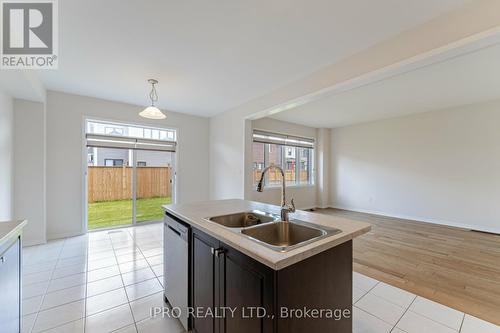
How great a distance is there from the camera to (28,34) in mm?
2092

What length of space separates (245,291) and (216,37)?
7.61 ft

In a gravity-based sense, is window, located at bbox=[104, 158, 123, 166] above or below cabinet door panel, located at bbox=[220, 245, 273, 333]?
above

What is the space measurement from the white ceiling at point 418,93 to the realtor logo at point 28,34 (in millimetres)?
3880

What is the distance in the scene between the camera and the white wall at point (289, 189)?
17.4ft

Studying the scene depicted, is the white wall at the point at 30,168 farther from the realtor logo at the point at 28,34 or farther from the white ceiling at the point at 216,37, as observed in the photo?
the realtor logo at the point at 28,34

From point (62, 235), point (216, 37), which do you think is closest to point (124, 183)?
point (62, 235)

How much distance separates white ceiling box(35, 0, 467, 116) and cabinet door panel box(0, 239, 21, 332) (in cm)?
195

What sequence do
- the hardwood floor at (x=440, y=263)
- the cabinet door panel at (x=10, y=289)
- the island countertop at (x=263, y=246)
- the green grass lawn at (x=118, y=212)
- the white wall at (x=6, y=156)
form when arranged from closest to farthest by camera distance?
1. the island countertop at (x=263, y=246)
2. the cabinet door panel at (x=10, y=289)
3. the hardwood floor at (x=440, y=263)
4. the white wall at (x=6, y=156)
5. the green grass lawn at (x=118, y=212)

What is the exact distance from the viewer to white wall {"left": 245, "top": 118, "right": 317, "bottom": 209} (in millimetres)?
5316

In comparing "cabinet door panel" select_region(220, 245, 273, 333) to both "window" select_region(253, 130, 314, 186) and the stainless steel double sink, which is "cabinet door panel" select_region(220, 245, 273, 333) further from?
"window" select_region(253, 130, 314, 186)

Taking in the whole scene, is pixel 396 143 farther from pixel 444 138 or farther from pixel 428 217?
pixel 428 217

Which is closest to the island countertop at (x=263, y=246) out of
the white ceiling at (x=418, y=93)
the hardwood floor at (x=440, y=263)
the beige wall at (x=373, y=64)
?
the hardwood floor at (x=440, y=263)

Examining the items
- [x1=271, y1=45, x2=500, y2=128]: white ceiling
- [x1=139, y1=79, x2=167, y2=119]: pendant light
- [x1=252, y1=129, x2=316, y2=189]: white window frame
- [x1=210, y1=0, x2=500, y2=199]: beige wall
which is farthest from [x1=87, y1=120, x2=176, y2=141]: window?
[x1=271, y1=45, x2=500, y2=128]: white ceiling

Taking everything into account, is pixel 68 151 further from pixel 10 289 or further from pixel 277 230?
pixel 277 230
